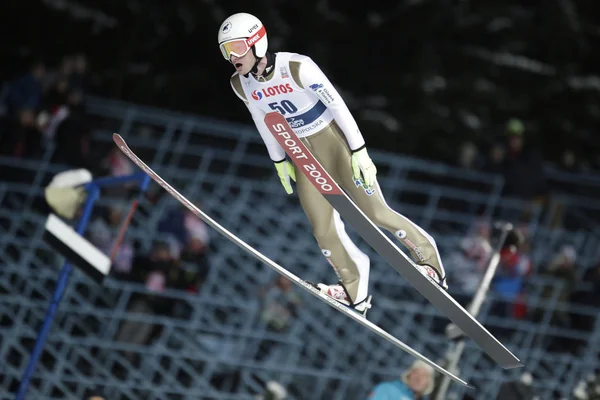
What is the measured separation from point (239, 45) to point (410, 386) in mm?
2551

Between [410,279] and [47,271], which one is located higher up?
[410,279]

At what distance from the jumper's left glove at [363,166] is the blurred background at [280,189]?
6.36ft

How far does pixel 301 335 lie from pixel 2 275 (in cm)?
224

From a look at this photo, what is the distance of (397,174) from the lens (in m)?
9.58

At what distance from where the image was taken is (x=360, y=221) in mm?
4766

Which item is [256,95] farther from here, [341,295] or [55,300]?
[55,300]

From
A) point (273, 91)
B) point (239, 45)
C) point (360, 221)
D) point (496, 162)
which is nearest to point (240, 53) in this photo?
point (239, 45)

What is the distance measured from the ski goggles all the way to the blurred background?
8.39ft

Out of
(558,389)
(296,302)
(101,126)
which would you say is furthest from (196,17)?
(558,389)

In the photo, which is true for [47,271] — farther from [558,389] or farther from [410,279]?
[558,389]

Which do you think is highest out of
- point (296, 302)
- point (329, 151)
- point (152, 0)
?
point (152, 0)

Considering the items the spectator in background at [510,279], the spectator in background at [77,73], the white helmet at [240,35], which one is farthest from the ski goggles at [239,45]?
the spectator in background at [510,279]

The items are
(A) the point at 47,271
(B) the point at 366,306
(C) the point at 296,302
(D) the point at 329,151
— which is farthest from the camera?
(C) the point at 296,302

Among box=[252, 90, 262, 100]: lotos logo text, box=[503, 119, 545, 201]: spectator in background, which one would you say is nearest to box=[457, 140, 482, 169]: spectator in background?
box=[503, 119, 545, 201]: spectator in background
